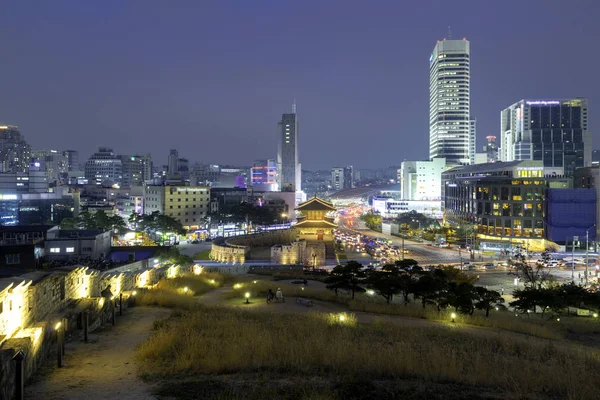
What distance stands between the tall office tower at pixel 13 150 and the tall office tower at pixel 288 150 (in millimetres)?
95153

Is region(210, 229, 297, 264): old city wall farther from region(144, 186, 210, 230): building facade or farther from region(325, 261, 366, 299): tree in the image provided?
region(325, 261, 366, 299): tree

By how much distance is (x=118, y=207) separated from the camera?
102438 mm

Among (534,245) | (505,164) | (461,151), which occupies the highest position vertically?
(461,151)

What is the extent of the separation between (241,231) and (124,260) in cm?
4009

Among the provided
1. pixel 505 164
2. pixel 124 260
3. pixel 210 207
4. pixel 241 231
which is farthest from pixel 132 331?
pixel 505 164

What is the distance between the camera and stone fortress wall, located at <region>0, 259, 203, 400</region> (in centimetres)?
860

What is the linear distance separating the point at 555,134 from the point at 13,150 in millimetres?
192526

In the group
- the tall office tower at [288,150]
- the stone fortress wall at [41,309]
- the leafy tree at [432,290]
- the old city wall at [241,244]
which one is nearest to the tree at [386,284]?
the leafy tree at [432,290]

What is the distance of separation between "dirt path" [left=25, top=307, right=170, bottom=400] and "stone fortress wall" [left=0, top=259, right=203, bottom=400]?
0.41m

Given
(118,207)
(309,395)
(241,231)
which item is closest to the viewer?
(309,395)

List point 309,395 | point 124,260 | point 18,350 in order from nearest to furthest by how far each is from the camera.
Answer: point 18,350
point 309,395
point 124,260

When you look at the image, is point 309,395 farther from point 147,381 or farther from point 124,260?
point 124,260

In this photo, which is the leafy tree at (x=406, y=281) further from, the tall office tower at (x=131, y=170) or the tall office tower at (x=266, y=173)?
the tall office tower at (x=131, y=170)

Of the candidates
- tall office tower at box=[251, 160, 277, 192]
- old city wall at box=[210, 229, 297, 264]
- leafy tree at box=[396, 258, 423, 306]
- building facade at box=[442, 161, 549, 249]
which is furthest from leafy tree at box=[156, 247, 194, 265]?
tall office tower at box=[251, 160, 277, 192]
